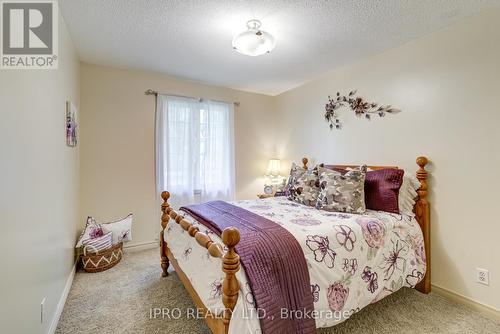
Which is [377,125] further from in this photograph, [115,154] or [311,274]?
[115,154]

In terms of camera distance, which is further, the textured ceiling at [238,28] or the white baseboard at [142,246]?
the white baseboard at [142,246]

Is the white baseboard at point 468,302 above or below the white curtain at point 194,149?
below

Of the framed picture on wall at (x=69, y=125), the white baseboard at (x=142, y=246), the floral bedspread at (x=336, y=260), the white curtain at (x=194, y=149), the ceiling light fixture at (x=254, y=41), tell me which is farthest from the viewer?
the white curtain at (x=194, y=149)

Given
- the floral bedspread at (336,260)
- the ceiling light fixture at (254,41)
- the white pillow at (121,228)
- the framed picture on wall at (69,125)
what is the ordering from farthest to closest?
the white pillow at (121,228) < the framed picture on wall at (69,125) < the ceiling light fixture at (254,41) < the floral bedspread at (336,260)

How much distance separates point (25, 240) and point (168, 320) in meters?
1.10

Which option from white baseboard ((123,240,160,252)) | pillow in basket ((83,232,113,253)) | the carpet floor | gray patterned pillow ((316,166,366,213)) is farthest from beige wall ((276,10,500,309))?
pillow in basket ((83,232,113,253))

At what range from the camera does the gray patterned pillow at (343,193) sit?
2160mm

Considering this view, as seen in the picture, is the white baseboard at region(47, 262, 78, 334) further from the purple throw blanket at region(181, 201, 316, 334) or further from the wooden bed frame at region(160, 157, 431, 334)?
the purple throw blanket at region(181, 201, 316, 334)

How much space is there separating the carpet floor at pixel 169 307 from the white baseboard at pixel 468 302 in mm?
49

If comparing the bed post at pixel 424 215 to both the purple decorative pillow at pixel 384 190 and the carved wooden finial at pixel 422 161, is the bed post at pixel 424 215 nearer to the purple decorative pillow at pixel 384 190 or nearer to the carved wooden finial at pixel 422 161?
the carved wooden finial at pixel 422 161


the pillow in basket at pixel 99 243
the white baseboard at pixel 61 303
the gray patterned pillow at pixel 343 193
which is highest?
the gray patterned pillow at pixel 343 193

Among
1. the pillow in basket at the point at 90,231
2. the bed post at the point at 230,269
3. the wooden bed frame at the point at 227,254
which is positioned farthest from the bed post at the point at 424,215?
the pillow in basket at the point at 90,231

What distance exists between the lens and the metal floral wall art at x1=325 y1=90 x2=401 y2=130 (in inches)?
102

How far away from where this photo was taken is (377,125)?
263 centimetres
